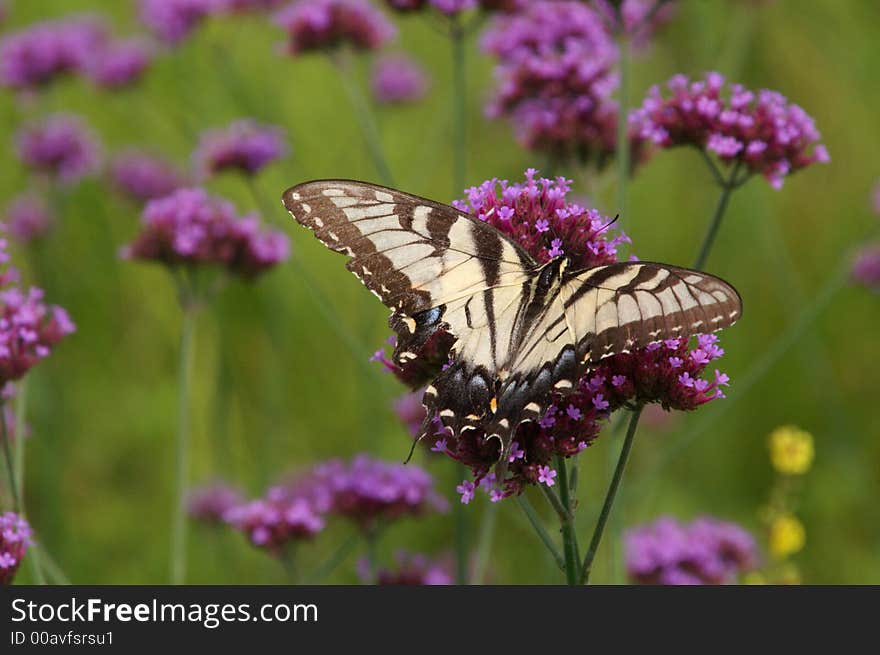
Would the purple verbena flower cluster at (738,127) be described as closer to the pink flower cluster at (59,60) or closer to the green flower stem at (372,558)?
the green flower stem at (372,558)

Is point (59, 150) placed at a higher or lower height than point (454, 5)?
higher

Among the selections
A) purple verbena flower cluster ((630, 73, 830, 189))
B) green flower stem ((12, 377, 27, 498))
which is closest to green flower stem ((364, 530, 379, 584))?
green flower stem ((12, 377, 27, 498))

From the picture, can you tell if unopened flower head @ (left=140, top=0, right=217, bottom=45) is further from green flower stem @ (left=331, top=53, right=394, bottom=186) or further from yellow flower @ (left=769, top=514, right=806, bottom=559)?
yellow flower @ (left=769, top=514, right=806, bottom=559)

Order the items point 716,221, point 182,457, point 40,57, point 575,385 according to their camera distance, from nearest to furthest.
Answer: point 575,385
point 716,221
point 182,457
point 40,57

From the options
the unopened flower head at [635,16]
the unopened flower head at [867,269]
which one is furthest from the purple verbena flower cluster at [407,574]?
the unopened flower head at [867,269]

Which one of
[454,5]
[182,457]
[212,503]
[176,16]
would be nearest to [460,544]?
[182,457]

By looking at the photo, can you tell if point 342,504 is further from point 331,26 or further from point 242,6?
point 242,6
